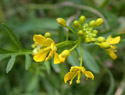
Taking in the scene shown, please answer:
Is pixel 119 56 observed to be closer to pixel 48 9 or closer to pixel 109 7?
pixel 109 7

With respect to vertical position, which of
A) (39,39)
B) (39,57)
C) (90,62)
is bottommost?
(90,62)

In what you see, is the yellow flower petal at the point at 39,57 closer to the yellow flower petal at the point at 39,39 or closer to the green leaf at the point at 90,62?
the yellow flower petal at the point at 39,39

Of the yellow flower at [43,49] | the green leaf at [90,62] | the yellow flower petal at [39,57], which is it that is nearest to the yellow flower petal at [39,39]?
the yellow flower at [43,49]

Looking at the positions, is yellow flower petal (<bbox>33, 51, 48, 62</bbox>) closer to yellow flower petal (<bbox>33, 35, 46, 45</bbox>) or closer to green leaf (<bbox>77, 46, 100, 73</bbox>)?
yellow flower petal (<bbox>33, 35, 46, 45</bbox>)

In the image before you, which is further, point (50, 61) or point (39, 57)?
point (50, 61)

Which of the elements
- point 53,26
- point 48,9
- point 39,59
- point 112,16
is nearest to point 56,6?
point 48,9

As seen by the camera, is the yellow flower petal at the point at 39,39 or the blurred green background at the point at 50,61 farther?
the blurred green background at the point at 50,61

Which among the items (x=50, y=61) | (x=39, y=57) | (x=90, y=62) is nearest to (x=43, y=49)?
(x=39, y=57)

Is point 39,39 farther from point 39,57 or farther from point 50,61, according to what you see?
point 50,61
